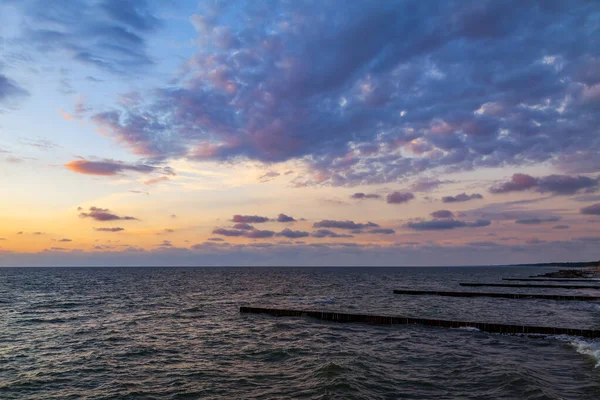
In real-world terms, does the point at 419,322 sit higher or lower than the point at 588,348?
lower

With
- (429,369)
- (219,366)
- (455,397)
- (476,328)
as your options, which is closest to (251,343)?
(219,366)

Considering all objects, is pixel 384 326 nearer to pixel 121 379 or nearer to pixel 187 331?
pixel 187 331

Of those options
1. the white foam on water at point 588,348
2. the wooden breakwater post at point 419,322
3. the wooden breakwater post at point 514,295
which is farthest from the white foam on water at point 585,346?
the wooden breakwater post at point 514,295

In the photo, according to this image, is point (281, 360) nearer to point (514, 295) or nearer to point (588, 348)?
point (588, 348)

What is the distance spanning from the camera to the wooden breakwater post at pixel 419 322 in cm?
3036

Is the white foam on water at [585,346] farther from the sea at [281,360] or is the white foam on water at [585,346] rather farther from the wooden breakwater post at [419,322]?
the wooden breakwater post at [419,322]

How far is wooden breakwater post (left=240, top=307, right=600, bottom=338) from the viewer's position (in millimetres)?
30359

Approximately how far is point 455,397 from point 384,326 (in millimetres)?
18947

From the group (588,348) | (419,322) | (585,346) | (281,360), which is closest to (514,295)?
(419,322)

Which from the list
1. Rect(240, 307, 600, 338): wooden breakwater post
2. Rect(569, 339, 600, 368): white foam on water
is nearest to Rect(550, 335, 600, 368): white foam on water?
Rect(569, 339, 600, 368): white foam on water

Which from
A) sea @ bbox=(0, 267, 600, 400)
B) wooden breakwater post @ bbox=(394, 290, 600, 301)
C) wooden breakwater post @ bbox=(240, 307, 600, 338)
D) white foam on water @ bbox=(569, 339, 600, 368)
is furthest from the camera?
wooden breakwater post @ bbox=(394, 290, 600, 301)

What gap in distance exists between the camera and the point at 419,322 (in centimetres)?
3594

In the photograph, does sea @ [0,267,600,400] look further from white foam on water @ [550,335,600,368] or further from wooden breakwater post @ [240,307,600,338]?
wooden breakwater post @ [240,307,600,338]

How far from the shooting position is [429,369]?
2159 cm
